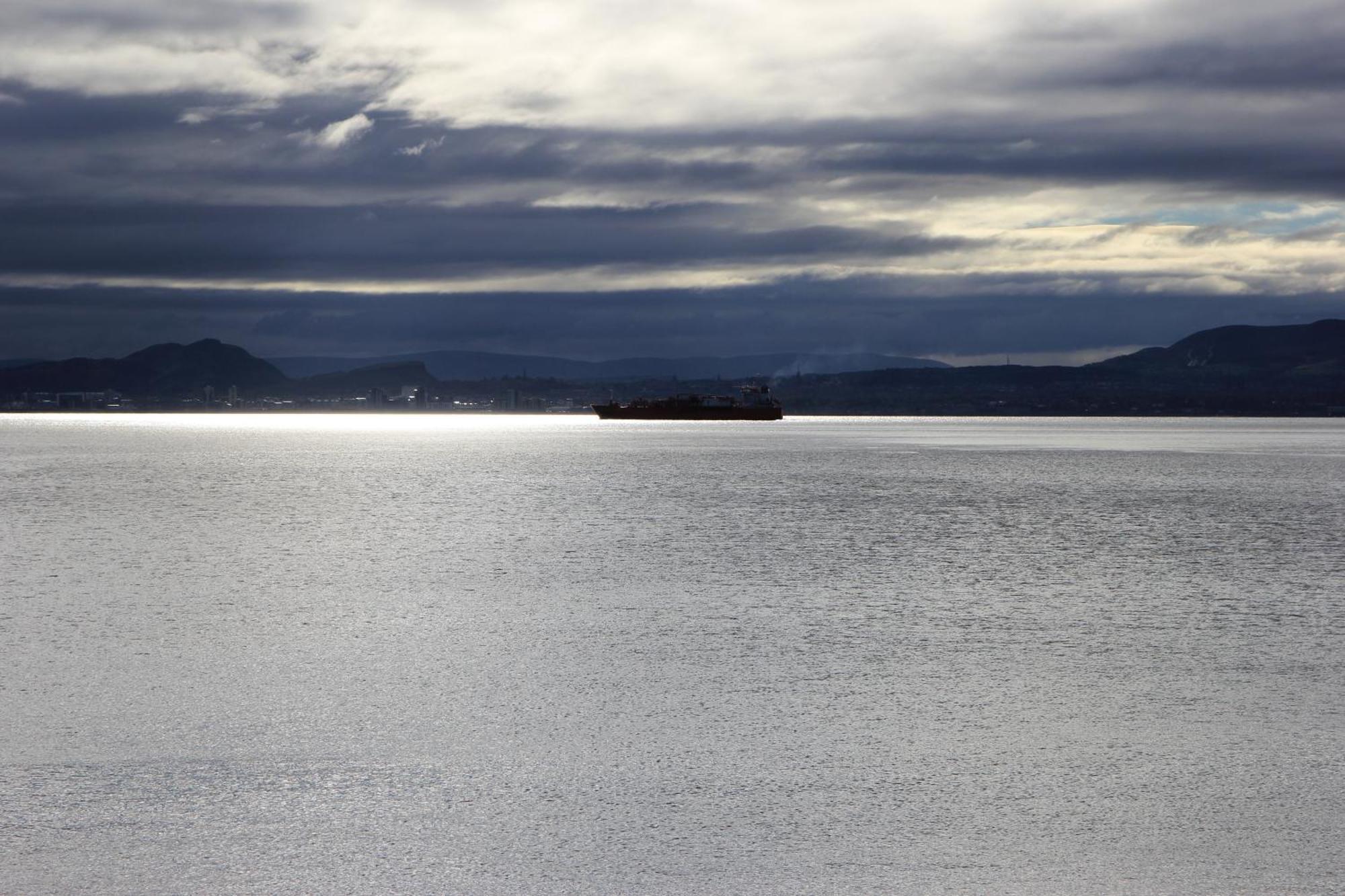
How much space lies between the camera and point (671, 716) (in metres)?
15.0

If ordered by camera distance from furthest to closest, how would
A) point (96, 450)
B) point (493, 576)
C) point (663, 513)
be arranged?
1. point (96, 450)
2. point (663, 513)
3. point (493, 576)

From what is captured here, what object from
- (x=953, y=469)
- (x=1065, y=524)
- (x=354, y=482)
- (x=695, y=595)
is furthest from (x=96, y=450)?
(x=695, y=595)

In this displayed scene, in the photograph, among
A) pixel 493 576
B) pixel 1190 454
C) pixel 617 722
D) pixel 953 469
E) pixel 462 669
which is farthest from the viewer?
pixel 1190 454

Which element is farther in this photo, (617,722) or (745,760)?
(617,722)

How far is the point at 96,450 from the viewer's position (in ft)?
500

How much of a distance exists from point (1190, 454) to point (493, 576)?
386ft

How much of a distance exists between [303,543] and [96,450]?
124 m

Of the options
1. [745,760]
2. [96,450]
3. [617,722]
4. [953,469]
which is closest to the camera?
[745,760]

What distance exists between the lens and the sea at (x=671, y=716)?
9.95 m

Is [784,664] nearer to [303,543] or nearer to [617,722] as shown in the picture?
[617,722]

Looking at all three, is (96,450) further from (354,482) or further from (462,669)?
(462,669)

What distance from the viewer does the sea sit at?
9.95m

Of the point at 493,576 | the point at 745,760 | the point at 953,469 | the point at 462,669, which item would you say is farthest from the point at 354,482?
the point at 745,760

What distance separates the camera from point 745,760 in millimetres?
12883
